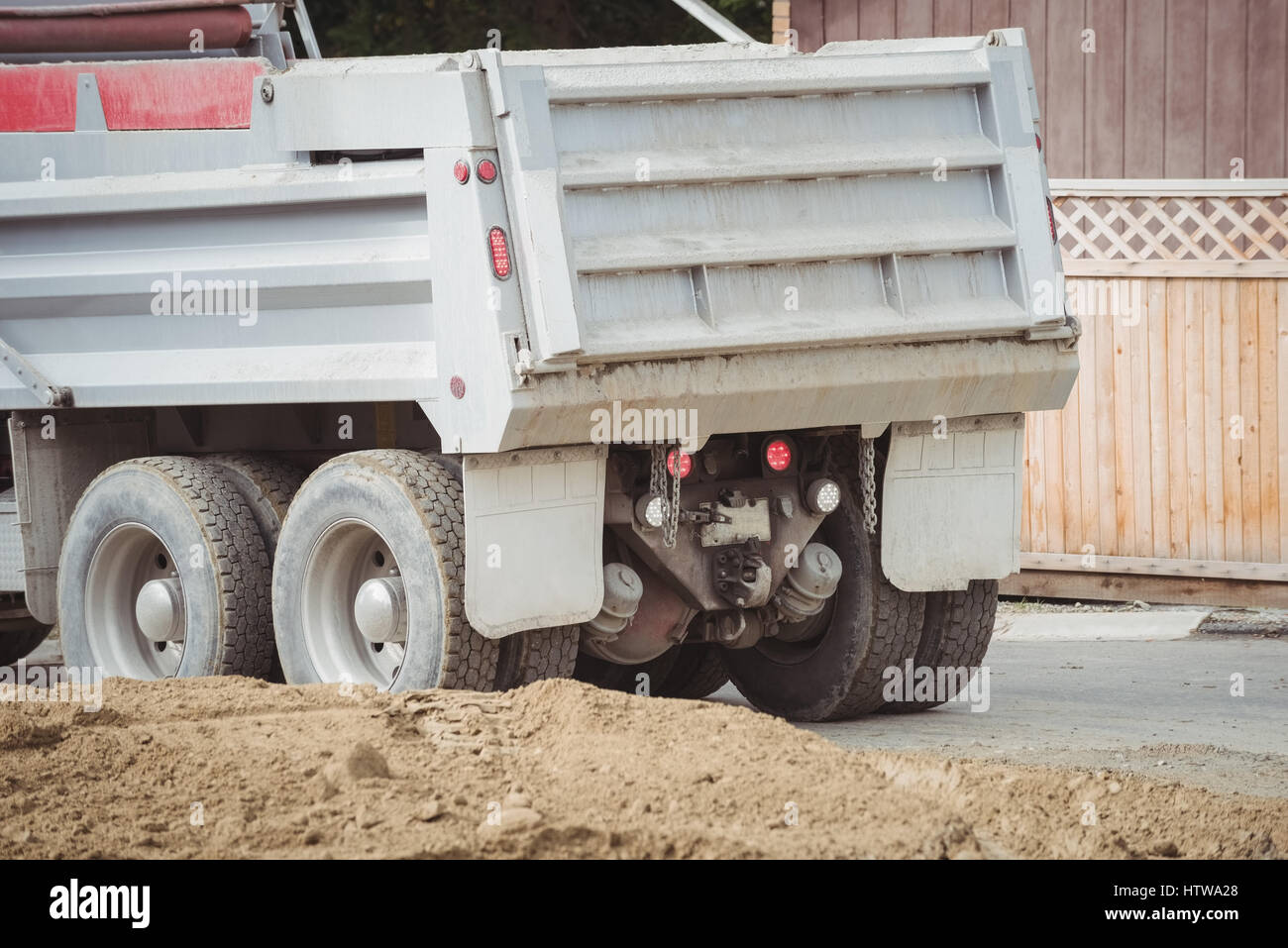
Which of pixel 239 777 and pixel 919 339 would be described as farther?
pixel 919 339

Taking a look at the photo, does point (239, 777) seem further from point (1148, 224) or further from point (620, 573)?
point (1148, 224)

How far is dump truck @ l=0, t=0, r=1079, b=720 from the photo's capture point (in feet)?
22.6

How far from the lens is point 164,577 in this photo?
27.7 feet

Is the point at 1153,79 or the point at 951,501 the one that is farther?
the point at 1153,79

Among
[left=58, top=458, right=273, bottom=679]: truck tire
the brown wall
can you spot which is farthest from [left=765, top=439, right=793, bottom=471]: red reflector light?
the brown wall

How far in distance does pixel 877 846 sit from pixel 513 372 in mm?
2425

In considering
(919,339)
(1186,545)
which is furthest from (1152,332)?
(919,339)

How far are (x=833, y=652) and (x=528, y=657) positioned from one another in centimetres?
161

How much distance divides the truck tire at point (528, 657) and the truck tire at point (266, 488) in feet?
3.60

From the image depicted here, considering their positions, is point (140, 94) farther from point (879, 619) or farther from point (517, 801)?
point (517, 801)

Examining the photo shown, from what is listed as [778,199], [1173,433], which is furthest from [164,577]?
[1173,433]

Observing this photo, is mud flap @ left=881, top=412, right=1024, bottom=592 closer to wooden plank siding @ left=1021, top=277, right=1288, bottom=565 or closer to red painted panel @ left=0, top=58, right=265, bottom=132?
red painted panel @ left=0, top=58, right=265, bottom=132

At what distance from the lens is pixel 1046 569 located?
40.7 ft
